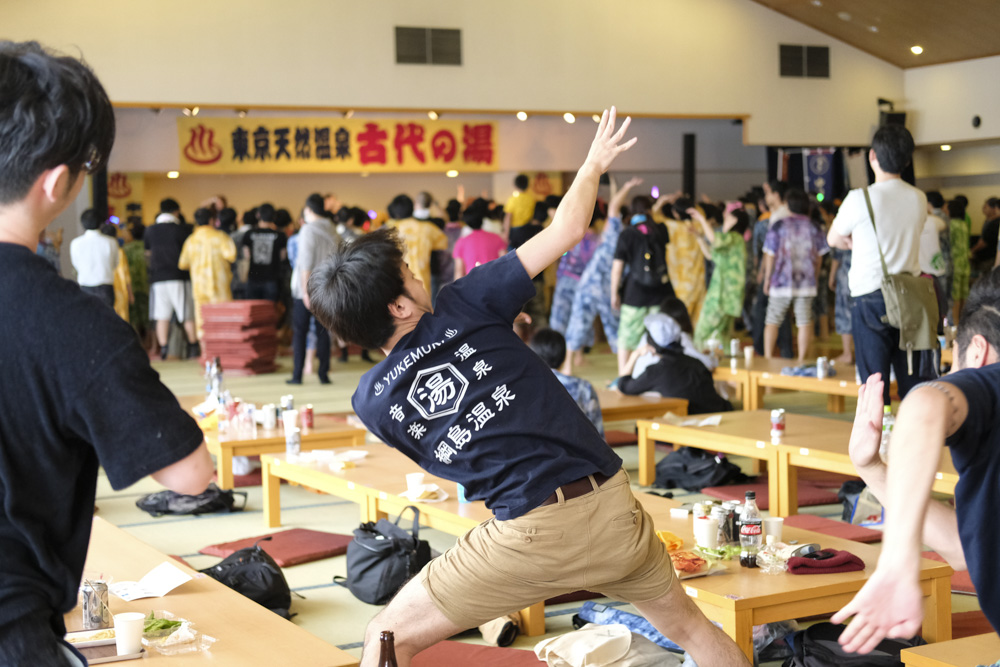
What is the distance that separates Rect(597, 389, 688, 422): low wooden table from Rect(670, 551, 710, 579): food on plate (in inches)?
111

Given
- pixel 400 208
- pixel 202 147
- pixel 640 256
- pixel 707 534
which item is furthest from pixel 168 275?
pixel 707 534

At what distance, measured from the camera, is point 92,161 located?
144cm

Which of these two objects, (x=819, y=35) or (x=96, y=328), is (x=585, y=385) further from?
(x=819, y=35)

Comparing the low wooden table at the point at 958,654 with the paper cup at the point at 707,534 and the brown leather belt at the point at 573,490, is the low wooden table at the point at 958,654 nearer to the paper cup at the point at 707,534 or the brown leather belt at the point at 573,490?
the brown leather belt at the point at 573,490

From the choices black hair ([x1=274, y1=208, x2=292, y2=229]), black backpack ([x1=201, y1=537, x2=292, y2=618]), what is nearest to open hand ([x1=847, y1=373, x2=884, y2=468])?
black backpack ([x1=201, y1=537, x2=292, y2=618])

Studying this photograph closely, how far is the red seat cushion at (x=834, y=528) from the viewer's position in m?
4.26

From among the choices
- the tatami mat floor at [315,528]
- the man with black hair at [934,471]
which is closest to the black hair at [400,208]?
the tatami mat floor at [315,528]

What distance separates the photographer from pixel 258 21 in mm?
9531

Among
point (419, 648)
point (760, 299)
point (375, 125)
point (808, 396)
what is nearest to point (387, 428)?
point (419, 648)

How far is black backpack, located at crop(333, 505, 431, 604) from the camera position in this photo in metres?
3.80

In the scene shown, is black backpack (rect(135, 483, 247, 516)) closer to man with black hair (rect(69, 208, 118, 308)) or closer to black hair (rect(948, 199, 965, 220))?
man with black hair (rect(69, 208, 118, 308))

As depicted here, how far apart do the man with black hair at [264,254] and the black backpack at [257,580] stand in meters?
7.05

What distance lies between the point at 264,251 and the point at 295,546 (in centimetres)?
642

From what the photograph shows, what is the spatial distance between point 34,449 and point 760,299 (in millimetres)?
8776
